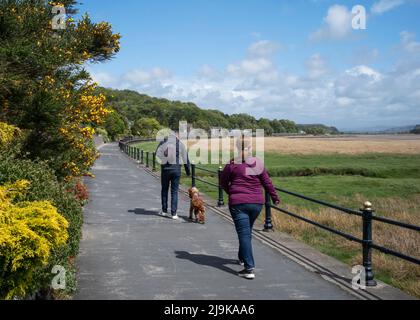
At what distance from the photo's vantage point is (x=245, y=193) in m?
6.52

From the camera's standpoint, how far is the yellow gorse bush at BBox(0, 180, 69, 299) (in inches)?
168

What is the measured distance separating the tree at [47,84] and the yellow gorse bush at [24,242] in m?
5.44

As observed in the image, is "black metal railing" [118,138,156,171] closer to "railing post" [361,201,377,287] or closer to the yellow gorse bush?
"railing post" [361,201,377,287]

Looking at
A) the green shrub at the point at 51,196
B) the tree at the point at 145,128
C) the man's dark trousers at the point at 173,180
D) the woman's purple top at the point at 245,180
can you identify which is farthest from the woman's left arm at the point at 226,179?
the tree at the point at 145,128

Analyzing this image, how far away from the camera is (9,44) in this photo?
973 cm

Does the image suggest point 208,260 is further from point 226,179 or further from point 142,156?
point 142,156

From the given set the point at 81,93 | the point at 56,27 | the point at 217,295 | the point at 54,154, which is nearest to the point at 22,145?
the point at 54,154

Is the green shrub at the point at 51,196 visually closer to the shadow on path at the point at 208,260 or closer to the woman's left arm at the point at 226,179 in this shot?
the shadow on path at the point at 208,260

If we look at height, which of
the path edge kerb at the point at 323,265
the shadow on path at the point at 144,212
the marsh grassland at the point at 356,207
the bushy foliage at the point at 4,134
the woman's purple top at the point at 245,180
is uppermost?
the bushy foliage at the point at 4,134

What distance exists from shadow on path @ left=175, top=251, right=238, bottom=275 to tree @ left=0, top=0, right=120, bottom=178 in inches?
169

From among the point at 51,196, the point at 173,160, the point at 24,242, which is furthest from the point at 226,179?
the point at 173,160

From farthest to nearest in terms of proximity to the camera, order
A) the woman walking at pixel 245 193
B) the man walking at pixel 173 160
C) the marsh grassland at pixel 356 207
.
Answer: the man walking at pixel 173 160
the marsh grassland at pixel 356 207
the woman walking at pixel 245 193

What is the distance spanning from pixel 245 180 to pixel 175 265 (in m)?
1.67

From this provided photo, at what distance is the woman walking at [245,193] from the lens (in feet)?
21.3
